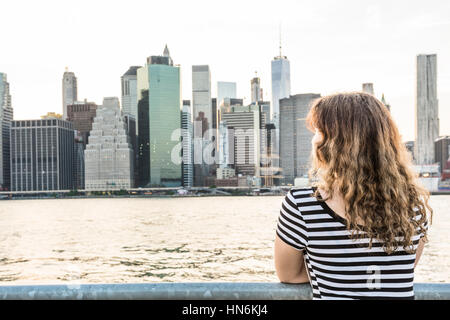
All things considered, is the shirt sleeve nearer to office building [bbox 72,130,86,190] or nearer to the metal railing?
the metal railing

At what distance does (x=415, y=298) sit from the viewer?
1.70m

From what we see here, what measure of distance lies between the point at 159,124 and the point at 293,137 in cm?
4460

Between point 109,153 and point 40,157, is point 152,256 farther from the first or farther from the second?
point 40,157

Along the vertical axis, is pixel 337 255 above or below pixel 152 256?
above

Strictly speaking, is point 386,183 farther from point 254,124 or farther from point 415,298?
point 254,124

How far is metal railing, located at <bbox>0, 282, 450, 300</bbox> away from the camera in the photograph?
66.8 inches

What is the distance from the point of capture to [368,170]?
164 centimetres

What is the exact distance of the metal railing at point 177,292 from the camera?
170 centimetres

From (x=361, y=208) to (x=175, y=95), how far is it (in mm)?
143688

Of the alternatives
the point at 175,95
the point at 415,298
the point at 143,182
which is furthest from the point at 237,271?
the point at 175,95

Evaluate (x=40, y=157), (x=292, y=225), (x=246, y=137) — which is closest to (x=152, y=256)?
(x=292, y=225)

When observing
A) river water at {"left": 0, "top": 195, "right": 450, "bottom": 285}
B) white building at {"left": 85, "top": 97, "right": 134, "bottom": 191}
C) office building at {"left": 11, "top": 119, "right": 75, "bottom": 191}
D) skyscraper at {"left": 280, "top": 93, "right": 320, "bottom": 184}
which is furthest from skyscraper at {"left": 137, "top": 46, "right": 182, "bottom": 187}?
river water at {"left": 0, "top": 195, "right": 450, "bottom": 285}

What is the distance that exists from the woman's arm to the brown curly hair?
243mm

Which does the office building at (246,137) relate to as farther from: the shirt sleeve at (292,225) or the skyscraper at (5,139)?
the shirt sleeve at (292,225)
